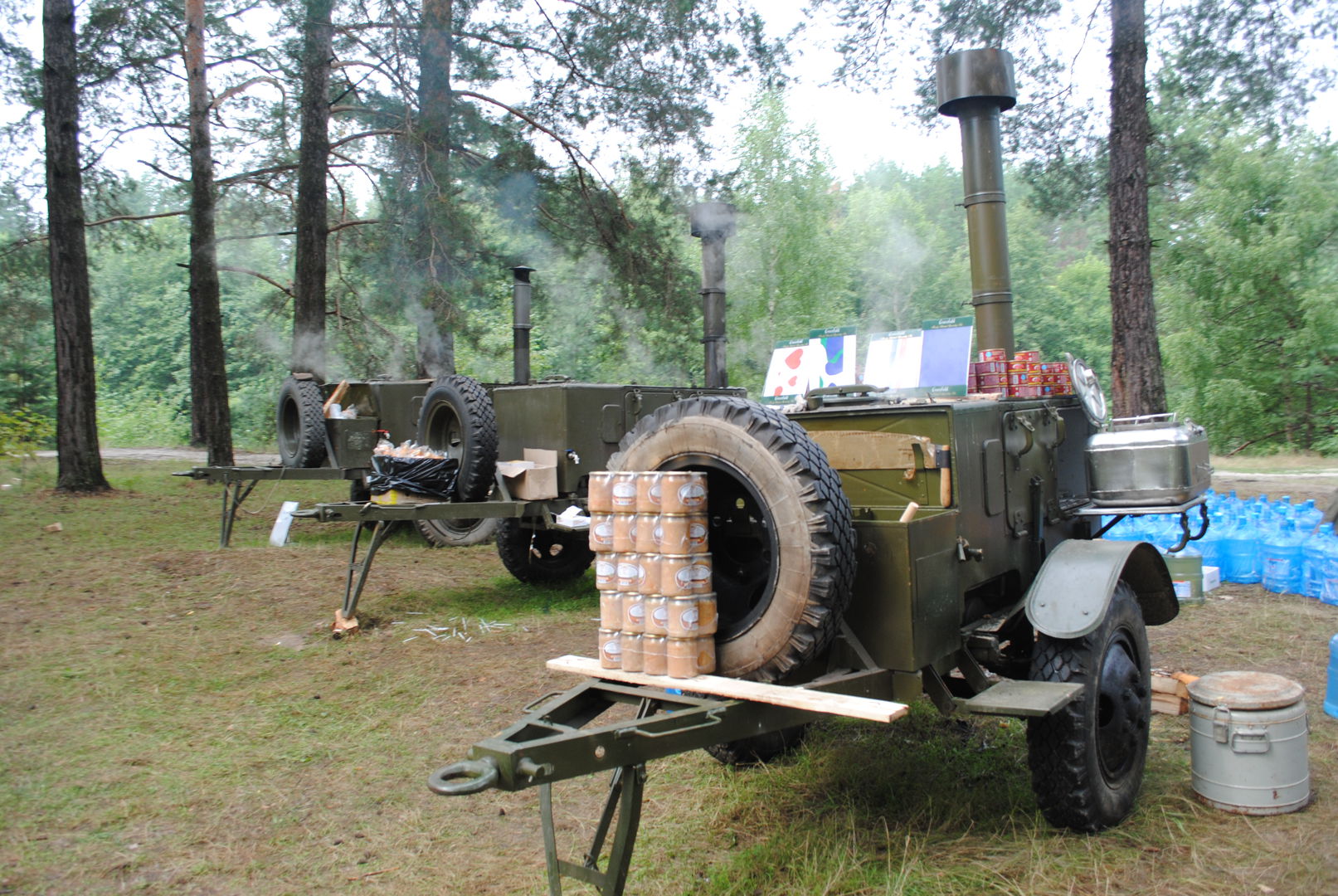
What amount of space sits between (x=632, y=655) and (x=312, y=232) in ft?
35.8

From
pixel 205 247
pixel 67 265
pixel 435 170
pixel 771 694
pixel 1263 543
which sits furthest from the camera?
pixel 205 247

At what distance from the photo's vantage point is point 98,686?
5.09 meters

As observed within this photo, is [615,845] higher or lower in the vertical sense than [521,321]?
lower

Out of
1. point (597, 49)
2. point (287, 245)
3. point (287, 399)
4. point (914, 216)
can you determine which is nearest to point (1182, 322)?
point (914, 216)

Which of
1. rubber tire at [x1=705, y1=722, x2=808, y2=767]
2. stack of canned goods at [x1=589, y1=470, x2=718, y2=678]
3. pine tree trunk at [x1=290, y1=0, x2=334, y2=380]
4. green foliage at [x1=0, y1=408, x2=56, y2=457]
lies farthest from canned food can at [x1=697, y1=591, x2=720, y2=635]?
green foliage at [x1=0, y1=408, x2=56, y2=457]

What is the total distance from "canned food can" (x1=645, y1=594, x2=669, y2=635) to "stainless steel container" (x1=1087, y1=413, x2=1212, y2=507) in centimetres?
243

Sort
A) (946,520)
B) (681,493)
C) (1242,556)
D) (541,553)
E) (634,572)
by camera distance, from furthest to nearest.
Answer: (541,553) → (1242,556) → (946,520) → (634,572) → (681,493)

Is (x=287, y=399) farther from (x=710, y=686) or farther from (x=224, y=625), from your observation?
(x=710, y=686)

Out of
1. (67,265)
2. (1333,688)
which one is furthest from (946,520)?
(67,265)

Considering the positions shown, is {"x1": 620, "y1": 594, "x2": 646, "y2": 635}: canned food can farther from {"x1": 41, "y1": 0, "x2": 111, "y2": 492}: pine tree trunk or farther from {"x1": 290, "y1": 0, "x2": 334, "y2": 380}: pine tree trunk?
{"x1": 41, "y1": 0, "x2": 111, "y2": 492}: pine tree trunk

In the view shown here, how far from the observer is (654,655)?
2.77 metres

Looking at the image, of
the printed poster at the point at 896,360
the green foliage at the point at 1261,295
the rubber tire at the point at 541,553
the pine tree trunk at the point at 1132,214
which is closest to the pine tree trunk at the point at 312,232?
the rubber tire at the point at 541,553

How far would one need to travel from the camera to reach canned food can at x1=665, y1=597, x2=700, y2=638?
8.87ft

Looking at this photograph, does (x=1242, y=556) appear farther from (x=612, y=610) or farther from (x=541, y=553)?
(x=612, y=610)
